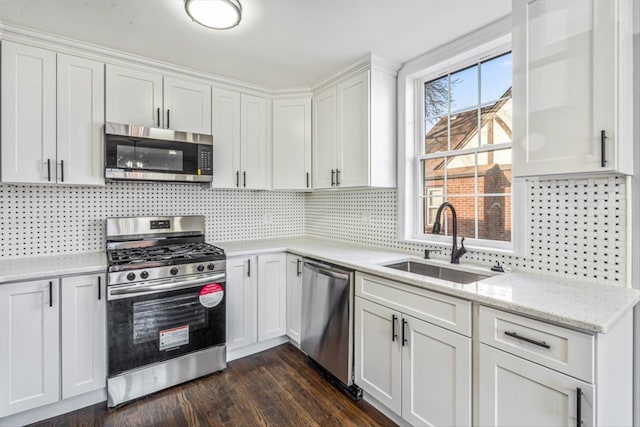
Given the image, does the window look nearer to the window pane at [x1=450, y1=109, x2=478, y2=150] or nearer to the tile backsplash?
the window pane at [x1=450, y1=109, x2=478, y2=150]

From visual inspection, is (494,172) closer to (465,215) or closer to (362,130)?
(465,215)

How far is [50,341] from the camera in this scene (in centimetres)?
191

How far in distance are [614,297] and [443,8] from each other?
175 centimetres

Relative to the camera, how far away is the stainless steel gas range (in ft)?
6.71

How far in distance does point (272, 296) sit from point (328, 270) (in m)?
0.77

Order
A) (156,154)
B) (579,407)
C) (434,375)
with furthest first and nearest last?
(156,154)
(434,375)
(579,407)

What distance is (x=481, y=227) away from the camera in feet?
7.13

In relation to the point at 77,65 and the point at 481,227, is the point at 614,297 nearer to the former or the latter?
the point at 481,227

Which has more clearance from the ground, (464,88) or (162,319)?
(464,88)

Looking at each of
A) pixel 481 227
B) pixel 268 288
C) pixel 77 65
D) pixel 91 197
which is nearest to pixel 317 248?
pixel 268 288

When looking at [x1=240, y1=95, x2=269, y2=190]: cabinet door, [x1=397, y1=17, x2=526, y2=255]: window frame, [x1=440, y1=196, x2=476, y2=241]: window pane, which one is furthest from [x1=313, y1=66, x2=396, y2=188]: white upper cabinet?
[x1=240, y1=95, x2=269, y2=190]: cabinet door

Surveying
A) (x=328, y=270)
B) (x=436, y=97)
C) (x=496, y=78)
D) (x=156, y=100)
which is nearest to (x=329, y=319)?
(x=328, y=270)

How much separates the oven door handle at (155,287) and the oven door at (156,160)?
0.82 metres

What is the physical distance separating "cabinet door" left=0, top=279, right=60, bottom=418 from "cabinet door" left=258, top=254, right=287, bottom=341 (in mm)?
1398
